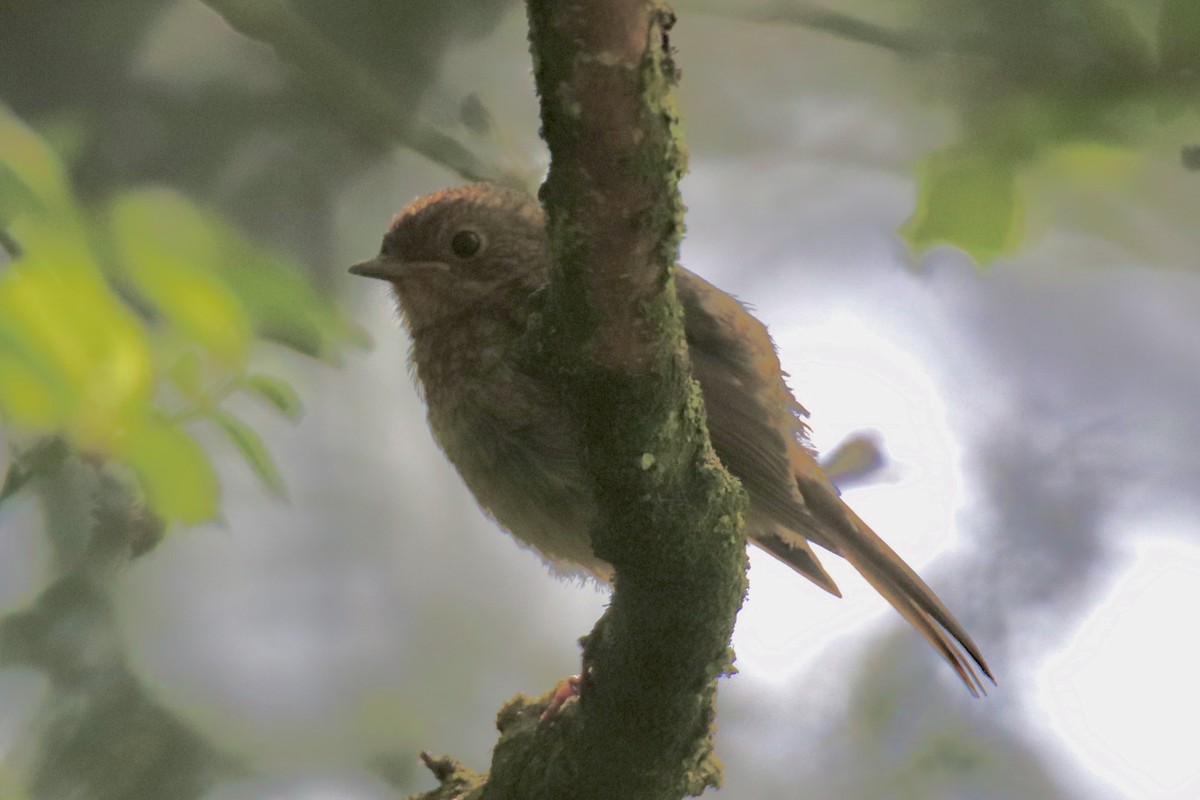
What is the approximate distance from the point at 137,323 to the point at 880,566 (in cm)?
145

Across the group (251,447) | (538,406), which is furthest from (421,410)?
(538,406)

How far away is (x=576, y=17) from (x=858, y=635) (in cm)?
238

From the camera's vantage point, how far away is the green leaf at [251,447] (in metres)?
2.35

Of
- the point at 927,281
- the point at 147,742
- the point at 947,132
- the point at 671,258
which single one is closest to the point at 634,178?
the point at 671,258

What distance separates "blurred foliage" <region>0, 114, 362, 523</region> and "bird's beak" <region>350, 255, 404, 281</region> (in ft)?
1.16

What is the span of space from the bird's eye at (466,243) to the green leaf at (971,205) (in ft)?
2.95

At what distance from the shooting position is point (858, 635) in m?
2.97

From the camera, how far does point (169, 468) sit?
7.38 feet

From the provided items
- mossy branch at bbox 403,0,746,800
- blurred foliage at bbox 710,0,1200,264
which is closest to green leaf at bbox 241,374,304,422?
mossy branch at bbox 403,0,746,800

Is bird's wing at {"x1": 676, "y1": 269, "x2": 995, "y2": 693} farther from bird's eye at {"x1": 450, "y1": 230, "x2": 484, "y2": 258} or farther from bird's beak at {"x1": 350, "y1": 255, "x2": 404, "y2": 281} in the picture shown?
bird's beak at {"x1": 350, "y1": 255, "x2": 404, "y2": 281}

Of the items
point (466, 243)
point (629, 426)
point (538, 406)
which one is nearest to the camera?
point (629, 426)

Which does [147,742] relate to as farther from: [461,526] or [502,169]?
[502,169]

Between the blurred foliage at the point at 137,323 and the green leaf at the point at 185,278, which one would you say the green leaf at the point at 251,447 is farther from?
the green leaf at the point at 185,278

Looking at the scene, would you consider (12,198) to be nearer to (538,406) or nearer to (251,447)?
(251,447)
